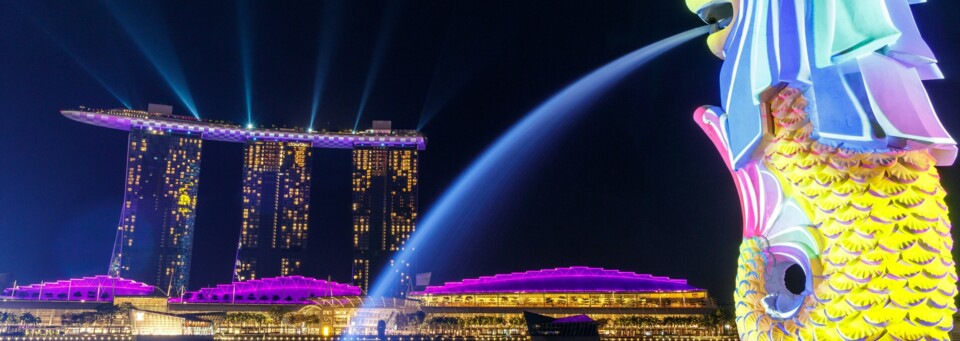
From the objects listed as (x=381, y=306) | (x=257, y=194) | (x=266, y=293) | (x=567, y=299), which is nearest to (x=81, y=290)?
(x=266, y=293)

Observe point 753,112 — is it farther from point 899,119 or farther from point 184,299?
point 184,299

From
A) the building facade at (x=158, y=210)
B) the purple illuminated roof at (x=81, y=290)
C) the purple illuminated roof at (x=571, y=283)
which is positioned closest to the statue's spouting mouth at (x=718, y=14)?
the purple illuminated roof at (x=571, y=283)

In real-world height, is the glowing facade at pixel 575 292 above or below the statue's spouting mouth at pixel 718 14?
below

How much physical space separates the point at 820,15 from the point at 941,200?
102 inches

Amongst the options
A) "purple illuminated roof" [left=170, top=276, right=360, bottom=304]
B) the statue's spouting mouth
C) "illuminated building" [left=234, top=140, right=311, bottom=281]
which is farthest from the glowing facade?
the statue's spouting mouth

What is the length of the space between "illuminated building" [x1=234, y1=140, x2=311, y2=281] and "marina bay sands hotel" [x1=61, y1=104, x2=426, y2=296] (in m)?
0.14

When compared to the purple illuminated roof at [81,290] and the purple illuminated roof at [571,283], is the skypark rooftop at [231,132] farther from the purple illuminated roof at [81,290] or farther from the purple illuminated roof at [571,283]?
the purple illuminated roof at [571,283]

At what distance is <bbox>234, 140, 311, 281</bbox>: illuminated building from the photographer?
95000mm

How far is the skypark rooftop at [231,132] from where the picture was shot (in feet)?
272

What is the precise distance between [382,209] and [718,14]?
9244cm

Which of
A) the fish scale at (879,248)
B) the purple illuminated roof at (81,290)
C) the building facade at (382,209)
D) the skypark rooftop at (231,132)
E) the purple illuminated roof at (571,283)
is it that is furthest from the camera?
the building facade at (382,209)

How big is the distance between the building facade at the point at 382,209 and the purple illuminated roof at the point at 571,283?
28415mm

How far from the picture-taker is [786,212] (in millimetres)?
8852

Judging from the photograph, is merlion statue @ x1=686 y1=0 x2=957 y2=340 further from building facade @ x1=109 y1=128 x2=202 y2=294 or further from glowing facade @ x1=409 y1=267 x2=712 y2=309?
building facade @ x1=109 y1=128 x2=202 y2=294
